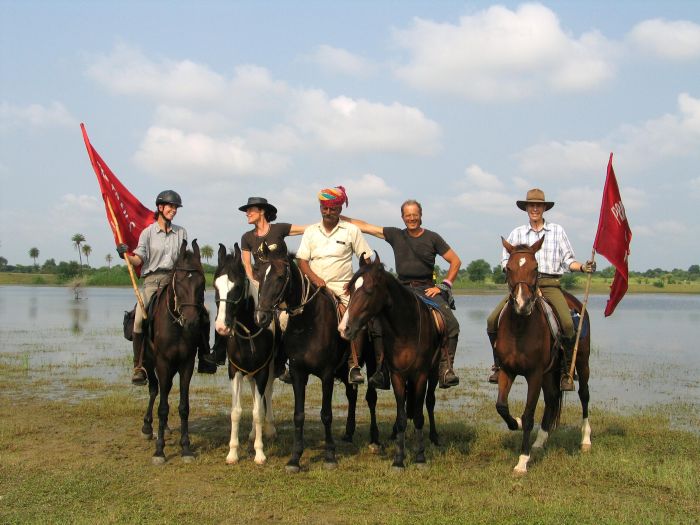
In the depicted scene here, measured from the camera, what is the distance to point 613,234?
838 centimetres

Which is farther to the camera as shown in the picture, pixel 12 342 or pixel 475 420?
pixel 12 342

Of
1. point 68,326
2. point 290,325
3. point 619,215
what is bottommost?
point 68,326

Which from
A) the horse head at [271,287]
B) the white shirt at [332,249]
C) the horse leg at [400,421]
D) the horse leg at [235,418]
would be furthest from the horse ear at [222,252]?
the horse leg at [400,421]

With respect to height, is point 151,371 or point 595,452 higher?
point 151,371

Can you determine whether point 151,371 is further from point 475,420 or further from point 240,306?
point 475,420

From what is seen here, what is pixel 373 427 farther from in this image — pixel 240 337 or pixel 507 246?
pixel 507 246

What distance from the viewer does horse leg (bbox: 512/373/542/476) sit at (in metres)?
6.91

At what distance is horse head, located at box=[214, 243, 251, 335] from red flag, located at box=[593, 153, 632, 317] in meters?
4.64

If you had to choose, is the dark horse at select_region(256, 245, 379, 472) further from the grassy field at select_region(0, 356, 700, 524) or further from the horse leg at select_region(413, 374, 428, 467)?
the horse leg at select_region(413, 374, 428, 467)

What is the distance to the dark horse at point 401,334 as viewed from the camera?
668cm

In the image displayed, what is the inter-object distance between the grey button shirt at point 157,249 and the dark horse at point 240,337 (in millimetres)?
1343

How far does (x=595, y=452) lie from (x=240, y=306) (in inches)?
186

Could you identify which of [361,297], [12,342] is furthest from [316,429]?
[12,342]

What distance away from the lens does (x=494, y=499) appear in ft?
19.5
